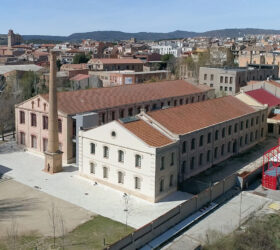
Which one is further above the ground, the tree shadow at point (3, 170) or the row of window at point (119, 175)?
the row of window at point (119, 175)

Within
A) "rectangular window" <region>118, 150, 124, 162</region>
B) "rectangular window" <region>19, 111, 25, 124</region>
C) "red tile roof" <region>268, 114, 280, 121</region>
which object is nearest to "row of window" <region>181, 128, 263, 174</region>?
"red tile roof" <region>268, 114, 280, 121</region>

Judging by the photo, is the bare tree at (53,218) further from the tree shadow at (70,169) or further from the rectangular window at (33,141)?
the rectangular window at (33,141)

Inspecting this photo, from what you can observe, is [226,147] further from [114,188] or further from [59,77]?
[59,77]

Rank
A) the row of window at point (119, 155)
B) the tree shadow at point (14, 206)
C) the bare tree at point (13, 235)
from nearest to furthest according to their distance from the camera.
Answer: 1. the bare tree at point (13, 235)
2. the tree shadow at point (14, 206)
3. the row of window at point (119, 155)

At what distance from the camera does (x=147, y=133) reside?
39125mm

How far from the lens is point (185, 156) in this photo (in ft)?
138

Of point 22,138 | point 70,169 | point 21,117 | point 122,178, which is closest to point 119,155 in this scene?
point 122,178

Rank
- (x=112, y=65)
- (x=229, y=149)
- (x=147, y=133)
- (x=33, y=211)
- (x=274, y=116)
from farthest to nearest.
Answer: (x=112, y=65), (x=274, y=116), (x=229, y=149), (x=147, y=133), (x=33, y=211)

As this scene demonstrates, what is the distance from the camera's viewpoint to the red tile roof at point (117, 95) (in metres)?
51.2

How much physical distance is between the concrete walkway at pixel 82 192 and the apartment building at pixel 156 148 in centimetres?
116

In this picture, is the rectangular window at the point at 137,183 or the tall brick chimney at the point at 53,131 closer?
the rectangular window at the point at 137,183

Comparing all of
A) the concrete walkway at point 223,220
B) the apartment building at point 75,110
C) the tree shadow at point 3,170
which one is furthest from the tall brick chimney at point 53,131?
the concrete walkway at point 223,220

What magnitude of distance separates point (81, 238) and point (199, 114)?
23.6 meters

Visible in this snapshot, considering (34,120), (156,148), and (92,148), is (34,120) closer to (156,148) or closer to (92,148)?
(92,148)
